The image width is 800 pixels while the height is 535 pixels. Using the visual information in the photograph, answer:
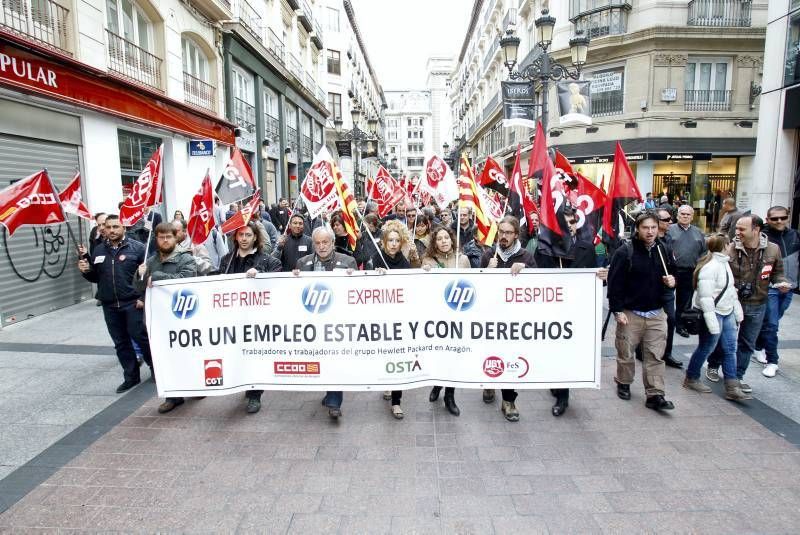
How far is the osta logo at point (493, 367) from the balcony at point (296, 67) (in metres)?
24.9

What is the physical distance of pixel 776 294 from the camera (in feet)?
18.7

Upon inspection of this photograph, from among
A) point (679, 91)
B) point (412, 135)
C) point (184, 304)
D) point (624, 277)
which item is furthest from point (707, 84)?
point (412, 135)

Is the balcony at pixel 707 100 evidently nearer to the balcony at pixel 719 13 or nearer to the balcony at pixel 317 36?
the balcony at pixel 719 13

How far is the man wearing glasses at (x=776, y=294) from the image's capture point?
574 cm

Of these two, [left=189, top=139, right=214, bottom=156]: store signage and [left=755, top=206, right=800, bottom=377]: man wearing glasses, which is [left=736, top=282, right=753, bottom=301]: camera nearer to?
[left=755, top=206, right=800, bottom=377]: man wearing glasses

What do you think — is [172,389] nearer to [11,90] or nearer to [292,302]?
[292,302]

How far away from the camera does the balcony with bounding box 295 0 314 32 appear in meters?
27.3

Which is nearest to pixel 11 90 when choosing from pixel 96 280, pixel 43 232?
pixel 43 232

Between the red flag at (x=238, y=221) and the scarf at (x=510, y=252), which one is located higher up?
the red flag at (x=238, y=221)

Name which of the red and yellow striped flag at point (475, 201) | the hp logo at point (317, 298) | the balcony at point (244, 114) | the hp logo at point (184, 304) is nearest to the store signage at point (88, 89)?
the balcony at point (244, 114)

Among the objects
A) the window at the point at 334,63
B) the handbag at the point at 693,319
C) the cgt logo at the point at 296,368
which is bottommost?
the cgt logo at the point at 296,368

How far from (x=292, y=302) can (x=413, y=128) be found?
128m

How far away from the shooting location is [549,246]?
5.14 meters

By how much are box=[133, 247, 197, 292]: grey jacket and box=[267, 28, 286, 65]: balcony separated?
19419 millimetres
